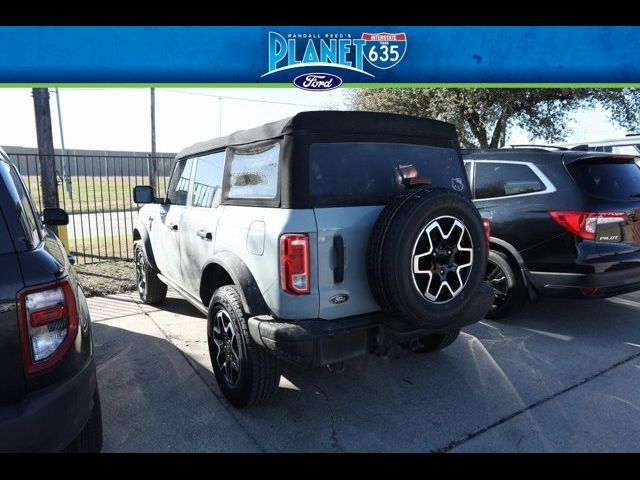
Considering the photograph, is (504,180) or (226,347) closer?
(226,347)

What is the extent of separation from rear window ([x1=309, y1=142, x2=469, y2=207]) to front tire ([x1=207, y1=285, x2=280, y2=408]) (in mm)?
935

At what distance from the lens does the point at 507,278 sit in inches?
181

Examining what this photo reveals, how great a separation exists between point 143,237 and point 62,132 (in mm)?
33071

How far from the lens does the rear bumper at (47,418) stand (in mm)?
1708

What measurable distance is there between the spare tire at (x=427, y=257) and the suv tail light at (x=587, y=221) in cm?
172

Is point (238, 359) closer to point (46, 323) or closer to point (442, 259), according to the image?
point (46, 323)

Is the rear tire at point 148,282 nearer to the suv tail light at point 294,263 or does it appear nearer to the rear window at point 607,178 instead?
the suv tail light at point 294,263

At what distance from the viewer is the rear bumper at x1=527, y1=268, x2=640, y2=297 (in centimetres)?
399

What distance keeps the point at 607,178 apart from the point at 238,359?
3.87 m

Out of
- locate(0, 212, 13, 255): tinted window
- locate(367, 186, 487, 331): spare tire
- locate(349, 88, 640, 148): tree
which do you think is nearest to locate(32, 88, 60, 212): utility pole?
locate(0, 212, 13, 255): tinted window

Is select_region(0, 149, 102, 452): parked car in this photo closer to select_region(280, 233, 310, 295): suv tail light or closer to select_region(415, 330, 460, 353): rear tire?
select_region(280, 233, 310, 295): suv tail light

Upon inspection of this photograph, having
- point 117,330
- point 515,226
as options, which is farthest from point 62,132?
point 515,226

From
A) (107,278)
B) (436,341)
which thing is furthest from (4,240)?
(107,278)

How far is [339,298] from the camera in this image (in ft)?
8.67
